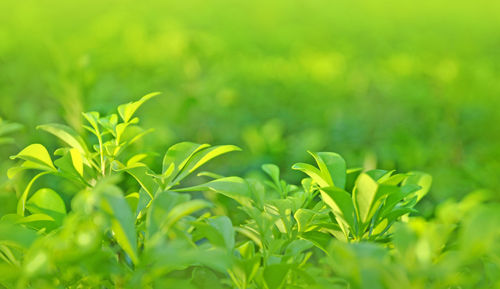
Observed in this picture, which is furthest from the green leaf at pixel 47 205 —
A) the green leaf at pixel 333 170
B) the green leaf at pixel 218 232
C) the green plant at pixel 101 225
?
the green leaf at pixel 333 170

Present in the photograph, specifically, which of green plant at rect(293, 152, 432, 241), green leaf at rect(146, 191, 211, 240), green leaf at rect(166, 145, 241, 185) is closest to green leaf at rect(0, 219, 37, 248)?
green leaf at rect(146, 191, 211, 240)

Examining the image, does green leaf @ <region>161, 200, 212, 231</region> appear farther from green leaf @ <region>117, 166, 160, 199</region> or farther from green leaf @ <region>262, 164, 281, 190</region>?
green leaf @ <region>262, 164, 281, 190</region>

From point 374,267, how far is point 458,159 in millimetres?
2259

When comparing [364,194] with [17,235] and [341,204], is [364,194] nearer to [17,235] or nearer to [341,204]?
[341,204]

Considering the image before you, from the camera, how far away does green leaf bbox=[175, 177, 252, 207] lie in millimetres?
702

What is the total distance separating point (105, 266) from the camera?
22.5 inches

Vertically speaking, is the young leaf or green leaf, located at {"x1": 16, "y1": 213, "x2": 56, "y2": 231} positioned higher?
the young leaf

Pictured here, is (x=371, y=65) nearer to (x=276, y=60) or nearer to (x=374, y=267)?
(x=276, y=60)

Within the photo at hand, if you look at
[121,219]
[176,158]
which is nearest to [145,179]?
[176,158]

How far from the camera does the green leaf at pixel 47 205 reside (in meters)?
0.78

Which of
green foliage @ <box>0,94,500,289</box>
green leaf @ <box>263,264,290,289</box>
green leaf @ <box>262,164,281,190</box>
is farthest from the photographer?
green leaf @ <box>262,164,281,190</box>

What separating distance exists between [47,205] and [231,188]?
Answer: 260mm

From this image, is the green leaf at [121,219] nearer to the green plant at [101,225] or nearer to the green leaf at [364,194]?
the green plant at [101,225]

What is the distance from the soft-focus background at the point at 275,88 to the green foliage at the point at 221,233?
69 cm
